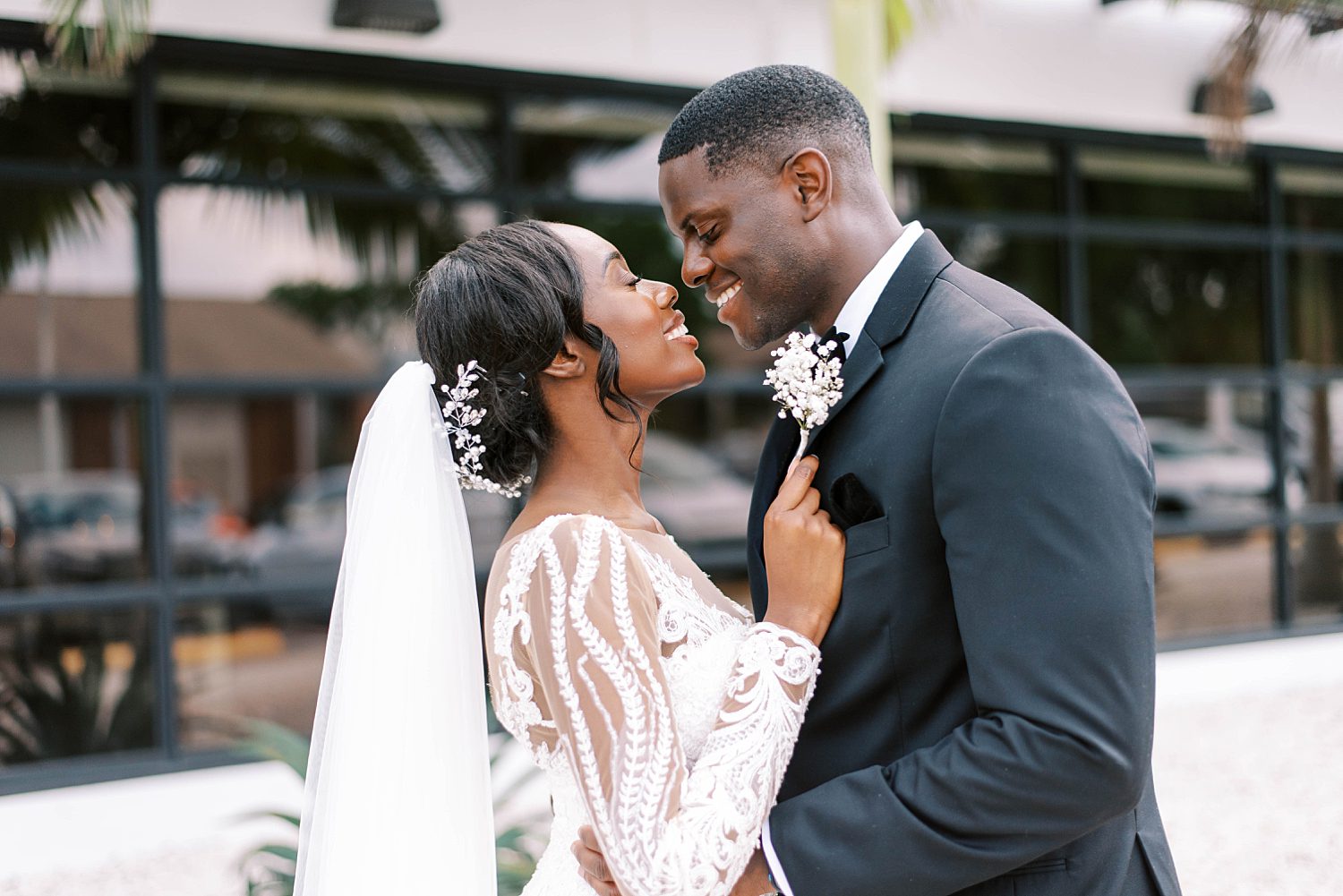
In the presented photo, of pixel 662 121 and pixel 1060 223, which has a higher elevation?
pixel 662 121

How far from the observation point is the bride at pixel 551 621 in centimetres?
183

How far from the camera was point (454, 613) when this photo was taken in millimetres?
2486

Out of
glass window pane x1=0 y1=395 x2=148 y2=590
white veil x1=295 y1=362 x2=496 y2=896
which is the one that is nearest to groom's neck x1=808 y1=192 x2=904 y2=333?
white veil x1=295 y1=362 x2=496 y2=896

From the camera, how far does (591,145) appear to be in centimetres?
756

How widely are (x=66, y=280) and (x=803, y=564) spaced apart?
6.46m

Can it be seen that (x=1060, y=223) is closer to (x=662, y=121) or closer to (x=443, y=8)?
(x=662, y=121)

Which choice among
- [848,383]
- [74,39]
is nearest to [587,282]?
[848,383]

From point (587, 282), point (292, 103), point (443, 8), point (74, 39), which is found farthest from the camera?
point (292, 103)

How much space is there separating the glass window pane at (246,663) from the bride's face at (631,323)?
548 centimetres

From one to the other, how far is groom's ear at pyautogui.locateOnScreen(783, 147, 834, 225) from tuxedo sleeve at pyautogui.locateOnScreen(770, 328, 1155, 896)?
16.7 inches

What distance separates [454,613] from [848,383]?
3.33 feet

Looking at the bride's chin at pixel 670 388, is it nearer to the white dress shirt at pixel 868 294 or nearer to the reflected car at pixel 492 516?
the white dress shirt at pixel 868 294

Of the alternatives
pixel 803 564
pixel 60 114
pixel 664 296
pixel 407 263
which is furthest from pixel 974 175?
pixel 803 564

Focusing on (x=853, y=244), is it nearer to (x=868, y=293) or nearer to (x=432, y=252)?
(x=868, y=293)
